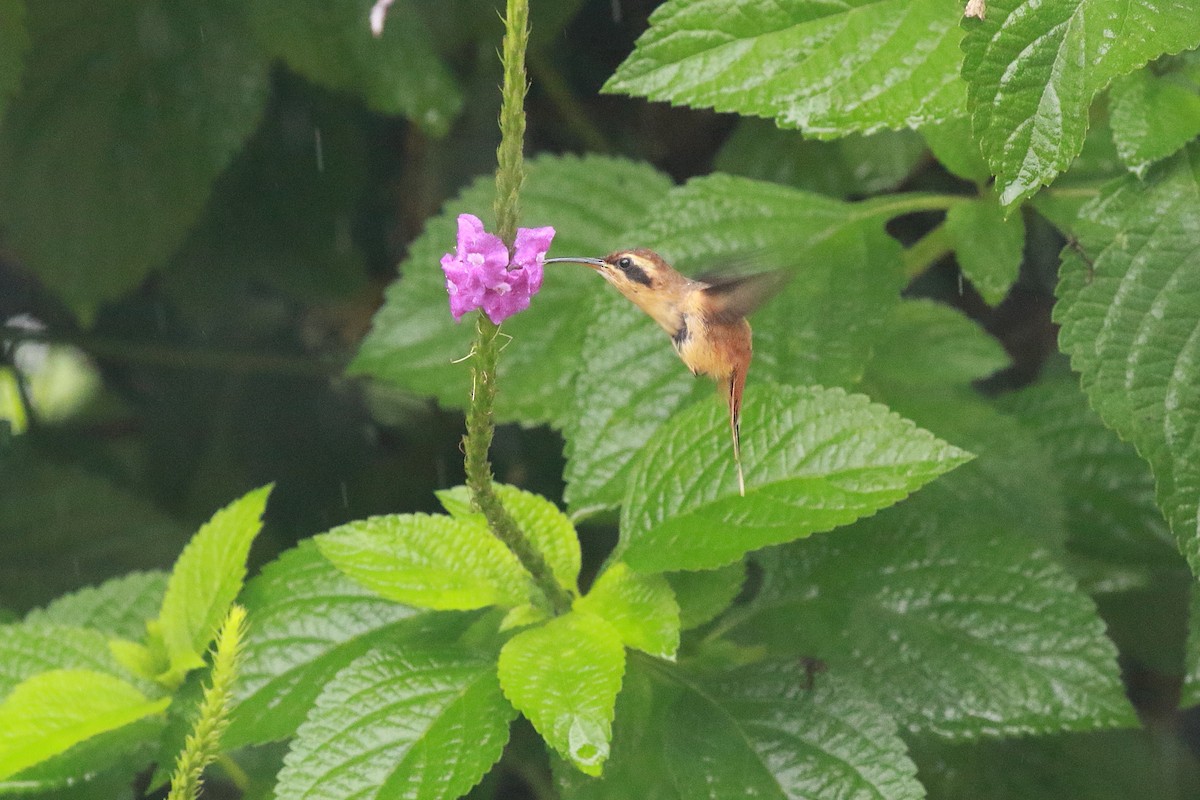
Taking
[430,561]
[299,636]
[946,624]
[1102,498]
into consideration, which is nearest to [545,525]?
[430,561]

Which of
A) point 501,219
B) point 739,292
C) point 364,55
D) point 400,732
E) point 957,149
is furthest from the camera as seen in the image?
point 364,55

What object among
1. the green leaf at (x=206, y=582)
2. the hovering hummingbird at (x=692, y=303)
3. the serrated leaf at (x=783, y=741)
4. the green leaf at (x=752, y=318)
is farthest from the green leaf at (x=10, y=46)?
the serrated leaf at (x=783, y=741)

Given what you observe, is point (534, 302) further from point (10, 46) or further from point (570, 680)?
point (10, 46)

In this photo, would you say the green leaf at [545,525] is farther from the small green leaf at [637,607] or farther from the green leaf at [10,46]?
the green leaf at [10,46]

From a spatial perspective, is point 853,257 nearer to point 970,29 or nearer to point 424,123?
point 970,29

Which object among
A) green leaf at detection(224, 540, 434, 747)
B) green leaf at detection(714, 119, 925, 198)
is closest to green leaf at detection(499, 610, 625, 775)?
green leaf at detection(224, 540, 434, 747)

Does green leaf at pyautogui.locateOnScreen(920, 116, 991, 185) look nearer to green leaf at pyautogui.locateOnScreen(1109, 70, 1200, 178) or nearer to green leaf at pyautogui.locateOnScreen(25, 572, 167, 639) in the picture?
green leaf at pyautogui.locateOnScreen(1109, 70, 1200, 178)
